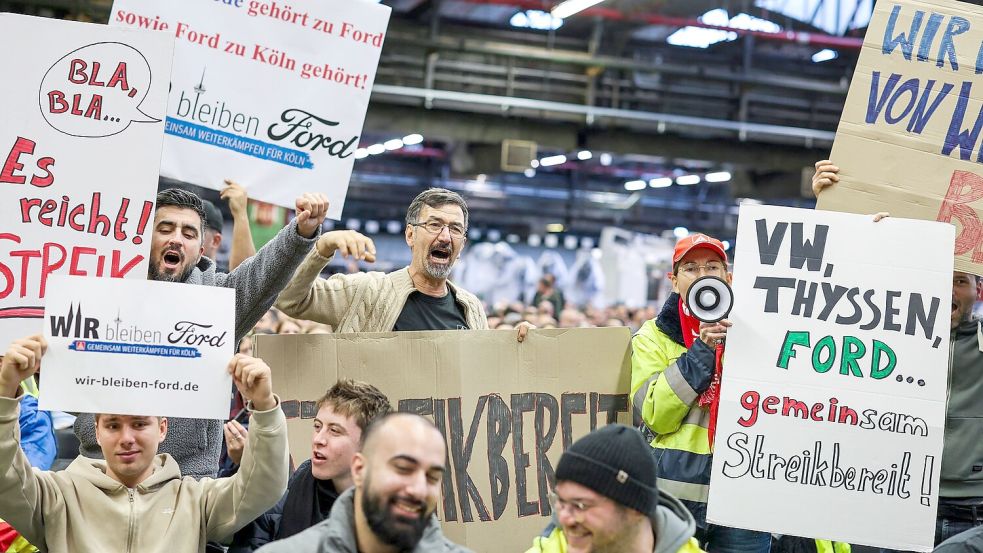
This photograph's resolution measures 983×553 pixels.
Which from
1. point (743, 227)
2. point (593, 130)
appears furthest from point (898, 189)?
point (593, 130)

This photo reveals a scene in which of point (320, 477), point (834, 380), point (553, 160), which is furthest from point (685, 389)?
point (553, 160)

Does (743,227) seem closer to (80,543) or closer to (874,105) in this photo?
(874,105)

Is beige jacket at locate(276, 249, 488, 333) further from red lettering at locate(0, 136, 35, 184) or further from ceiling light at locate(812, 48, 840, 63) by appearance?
ceiling light at locate(812, 48, 840, 63)

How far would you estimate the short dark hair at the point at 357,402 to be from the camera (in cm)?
336

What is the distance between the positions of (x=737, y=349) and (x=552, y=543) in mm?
1066

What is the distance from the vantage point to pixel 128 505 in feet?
9.86

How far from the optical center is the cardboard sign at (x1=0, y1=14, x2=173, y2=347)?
3.27 m

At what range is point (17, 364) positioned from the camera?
2807mm

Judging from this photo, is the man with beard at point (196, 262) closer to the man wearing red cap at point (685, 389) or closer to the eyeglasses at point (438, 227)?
the eyeglasses at point (438, 227)

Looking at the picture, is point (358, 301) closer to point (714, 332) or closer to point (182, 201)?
point (182, 201)

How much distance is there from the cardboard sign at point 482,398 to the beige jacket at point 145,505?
2.16 feet

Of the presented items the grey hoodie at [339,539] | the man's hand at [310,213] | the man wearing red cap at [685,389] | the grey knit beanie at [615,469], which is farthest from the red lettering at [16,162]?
the man wearing red cap at [685,389]

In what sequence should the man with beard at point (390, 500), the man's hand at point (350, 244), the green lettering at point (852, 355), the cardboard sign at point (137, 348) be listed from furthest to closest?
the green lettering at point (852, 355) < the man's hand at point (350, 244) < the cardboard sign at point (137, 348) < the man with beard at point (390, 500)

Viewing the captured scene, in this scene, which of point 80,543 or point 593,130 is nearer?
point 80,543
